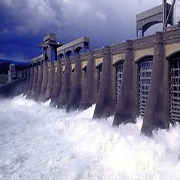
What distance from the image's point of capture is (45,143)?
1318 centimetres

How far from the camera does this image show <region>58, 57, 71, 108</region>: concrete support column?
946 inches

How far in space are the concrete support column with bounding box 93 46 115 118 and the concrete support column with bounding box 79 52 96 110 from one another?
2896 millimetres

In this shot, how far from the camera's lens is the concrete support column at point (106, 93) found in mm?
16594

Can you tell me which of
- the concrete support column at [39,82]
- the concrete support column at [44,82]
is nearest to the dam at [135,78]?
the concrete support column at [44,82]

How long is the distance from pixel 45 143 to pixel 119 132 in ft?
17.1

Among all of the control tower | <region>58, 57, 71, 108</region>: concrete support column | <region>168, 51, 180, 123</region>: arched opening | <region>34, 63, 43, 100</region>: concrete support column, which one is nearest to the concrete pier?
<region>58, 57, 71, 108</region>: concrete support column

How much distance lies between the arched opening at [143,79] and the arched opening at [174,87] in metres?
1.96

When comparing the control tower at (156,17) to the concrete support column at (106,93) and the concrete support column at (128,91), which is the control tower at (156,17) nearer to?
the concrete support column at (128,91)

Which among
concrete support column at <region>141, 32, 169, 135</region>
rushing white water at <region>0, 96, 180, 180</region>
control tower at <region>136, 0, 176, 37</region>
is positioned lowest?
rushing white water at <region>0, 96, 180, 180</region>

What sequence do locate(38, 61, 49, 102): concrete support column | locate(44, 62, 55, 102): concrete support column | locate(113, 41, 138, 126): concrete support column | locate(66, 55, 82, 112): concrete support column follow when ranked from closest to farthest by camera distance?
locate(113, 41, 138, 126): concrete support column
locate(66, 55, 82, 112): concrete support column
locate(44, 62, 55, 102): concrete support column
locate(38, 61, 49, 102): concrete support column

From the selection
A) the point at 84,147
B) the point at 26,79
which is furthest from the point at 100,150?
the point at 26,79

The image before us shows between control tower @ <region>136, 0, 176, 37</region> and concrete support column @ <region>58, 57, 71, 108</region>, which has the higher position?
control tower @ <region>136, 0, 176, 37</region>

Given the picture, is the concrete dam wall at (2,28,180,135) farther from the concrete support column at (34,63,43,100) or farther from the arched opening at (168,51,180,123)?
the concrete support column at (34,63,43,100)

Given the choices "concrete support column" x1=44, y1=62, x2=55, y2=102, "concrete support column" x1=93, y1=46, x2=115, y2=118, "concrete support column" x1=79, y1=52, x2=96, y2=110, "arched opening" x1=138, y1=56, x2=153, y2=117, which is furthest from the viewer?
"concrete support column" x1=44, y1=62, x2=55, y2=102
